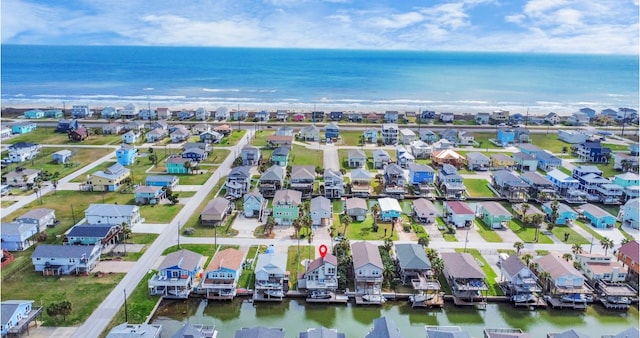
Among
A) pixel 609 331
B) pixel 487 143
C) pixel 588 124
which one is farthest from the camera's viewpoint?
pixel 588 124

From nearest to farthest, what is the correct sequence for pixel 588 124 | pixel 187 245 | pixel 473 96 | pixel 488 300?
pixel 488 300
pixel 187 245
pixel 588 124
pixel 473 96

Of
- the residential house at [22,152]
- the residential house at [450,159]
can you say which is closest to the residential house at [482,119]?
the residential house at [450,159]

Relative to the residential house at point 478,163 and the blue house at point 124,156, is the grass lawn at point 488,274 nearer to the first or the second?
the residential house at point 478,163

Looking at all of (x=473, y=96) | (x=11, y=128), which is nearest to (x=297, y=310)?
(x=11, y=128)

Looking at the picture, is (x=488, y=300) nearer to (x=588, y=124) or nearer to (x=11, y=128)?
(x=588, y=124)

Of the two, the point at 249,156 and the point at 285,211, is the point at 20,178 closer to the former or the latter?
Result: the point at 249,156

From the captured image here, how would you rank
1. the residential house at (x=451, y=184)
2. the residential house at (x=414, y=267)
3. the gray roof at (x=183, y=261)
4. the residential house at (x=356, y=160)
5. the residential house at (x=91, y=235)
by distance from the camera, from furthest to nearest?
the residential house at (x=356, y=160) < the residential house at (x=451, y=184) < the residential house at (x=91, y=235) < the residential house at (x=414, y=267) < the gray roof at (x=183, y=261)

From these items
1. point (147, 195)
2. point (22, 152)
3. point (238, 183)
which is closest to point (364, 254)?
point (238, 183)
